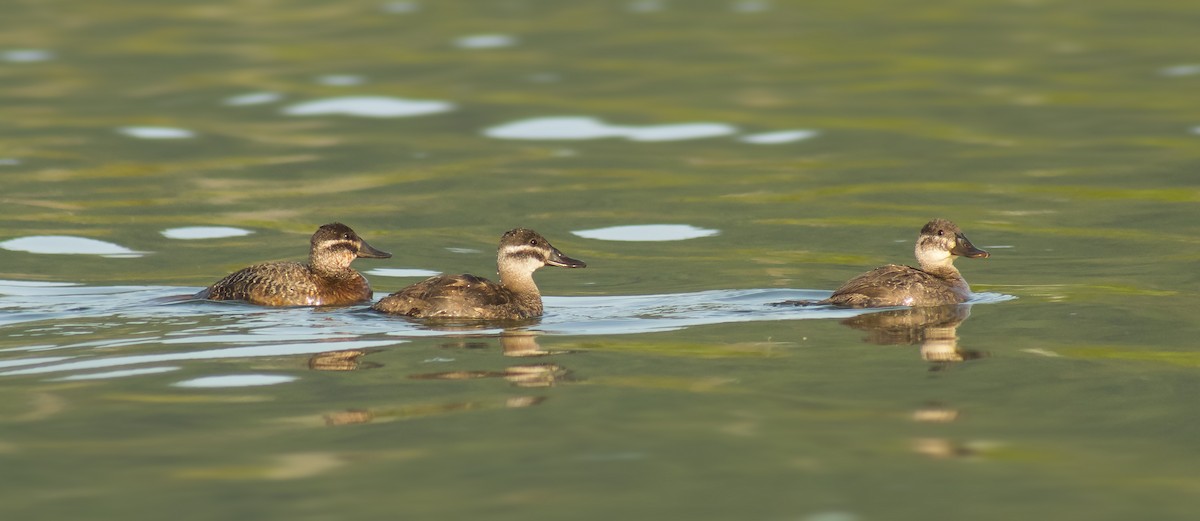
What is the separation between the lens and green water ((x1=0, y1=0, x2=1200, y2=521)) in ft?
27.5

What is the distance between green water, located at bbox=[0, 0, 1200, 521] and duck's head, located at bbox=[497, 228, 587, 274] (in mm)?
476

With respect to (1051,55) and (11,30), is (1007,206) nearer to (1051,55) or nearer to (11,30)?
(1051,55)

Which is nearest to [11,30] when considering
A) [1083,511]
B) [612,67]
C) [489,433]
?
[612,67]

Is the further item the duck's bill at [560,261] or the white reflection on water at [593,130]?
the white reflection on water at [593,130]

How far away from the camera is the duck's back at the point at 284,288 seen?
1341 centimetres

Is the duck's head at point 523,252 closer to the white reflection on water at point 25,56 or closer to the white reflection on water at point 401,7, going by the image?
the white reflection on water at point 25,56

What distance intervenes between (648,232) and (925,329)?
525cm

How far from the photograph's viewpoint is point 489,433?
9039 mm

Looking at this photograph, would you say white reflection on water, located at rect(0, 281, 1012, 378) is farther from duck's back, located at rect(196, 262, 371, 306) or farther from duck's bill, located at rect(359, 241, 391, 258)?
duck's bill, located at rect(359, 241, 391, 258)

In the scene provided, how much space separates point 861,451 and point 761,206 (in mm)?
9467

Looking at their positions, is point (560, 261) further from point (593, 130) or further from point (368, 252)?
point (593, 130)

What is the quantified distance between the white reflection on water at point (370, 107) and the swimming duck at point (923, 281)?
10.9 meters

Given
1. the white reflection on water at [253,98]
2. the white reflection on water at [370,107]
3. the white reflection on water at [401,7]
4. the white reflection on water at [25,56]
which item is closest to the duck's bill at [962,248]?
the white reflection on water at [370,107]

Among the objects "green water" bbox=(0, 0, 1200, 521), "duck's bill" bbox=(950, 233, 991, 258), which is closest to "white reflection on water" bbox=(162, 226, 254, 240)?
"green water" bbox=(0, 0, 1200, 521)
